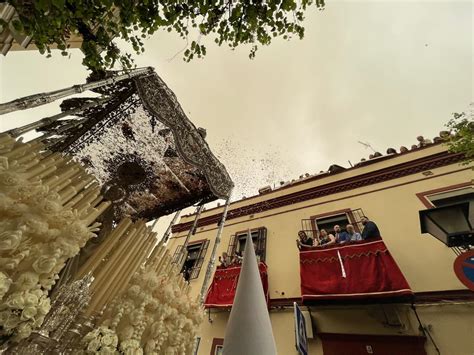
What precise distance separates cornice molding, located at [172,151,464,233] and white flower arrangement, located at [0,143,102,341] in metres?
8.22

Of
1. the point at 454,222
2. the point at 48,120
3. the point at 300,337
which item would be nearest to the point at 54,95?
the point at 48,120

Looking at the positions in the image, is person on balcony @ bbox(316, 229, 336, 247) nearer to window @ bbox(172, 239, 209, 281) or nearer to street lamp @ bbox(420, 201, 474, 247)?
street lamp @ bbox(420, 201, 474, 247)

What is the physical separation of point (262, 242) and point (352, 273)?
359 cm

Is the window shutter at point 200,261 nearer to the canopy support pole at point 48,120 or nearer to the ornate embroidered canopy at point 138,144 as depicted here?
the ornate embroidered canopy at point 138,144

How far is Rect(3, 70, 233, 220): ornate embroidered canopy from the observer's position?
10.1 feet

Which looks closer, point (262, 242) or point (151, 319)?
point (151, 319)

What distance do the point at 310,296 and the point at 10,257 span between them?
576 cm

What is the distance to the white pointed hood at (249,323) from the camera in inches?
112

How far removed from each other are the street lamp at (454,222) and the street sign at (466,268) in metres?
0.85

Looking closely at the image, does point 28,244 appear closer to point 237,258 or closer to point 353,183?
point 237,258

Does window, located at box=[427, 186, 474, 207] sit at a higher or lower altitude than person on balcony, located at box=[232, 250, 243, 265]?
higher

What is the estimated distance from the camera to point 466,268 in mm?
3953

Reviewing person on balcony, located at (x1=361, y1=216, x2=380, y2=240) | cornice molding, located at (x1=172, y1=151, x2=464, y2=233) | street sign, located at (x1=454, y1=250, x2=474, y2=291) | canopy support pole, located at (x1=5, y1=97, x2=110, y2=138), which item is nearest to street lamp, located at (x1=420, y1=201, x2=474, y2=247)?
street sign, located at (x1=454, y1=250, x2=474, y2=291)

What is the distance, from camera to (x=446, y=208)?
11.2 ft
